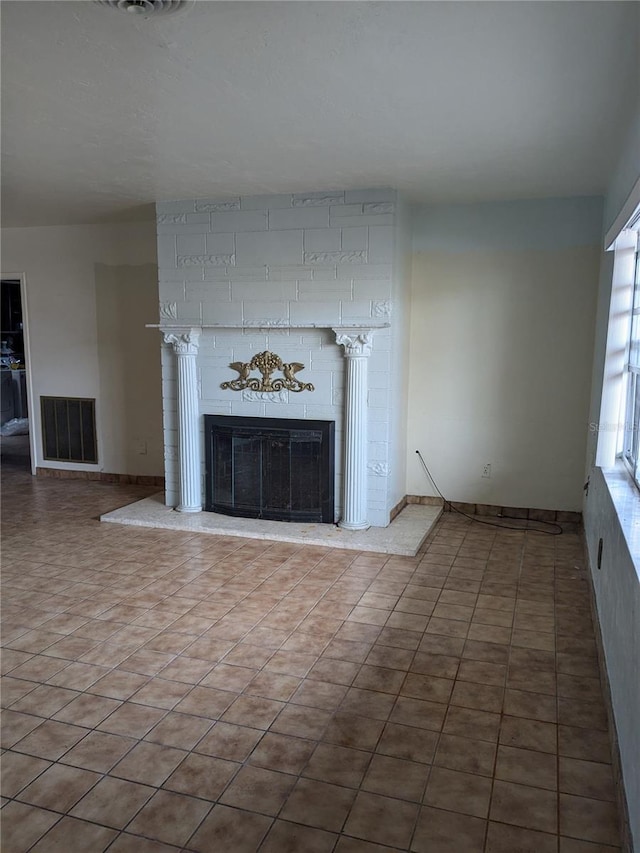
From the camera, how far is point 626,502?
2.59 m

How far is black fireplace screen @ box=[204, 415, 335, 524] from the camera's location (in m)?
4.51

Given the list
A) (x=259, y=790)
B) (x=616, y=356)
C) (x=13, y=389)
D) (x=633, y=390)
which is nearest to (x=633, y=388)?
(x=633, y=390)

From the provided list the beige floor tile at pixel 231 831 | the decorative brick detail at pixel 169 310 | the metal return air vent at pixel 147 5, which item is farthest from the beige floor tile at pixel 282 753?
the decorative brick detail at pixel 169 310

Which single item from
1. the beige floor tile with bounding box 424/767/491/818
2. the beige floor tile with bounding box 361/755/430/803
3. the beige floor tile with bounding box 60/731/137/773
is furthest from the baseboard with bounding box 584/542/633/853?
the beige floor tile with bounding box 60/731/137/773

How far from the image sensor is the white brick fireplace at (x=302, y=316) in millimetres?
4270

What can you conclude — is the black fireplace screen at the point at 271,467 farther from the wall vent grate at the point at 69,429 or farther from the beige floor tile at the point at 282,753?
the beige floor tile at the point at 282,753

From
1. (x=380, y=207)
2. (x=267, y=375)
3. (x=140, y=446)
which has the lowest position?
(x=140, y=446)

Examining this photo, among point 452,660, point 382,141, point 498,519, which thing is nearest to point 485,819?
point 452,660

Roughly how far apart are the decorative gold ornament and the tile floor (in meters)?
1.21

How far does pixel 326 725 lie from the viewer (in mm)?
2283

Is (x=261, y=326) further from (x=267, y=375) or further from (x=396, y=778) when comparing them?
(x=396, y=778)

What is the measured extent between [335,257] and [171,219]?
4.28 feet

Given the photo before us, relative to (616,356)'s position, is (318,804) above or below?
below

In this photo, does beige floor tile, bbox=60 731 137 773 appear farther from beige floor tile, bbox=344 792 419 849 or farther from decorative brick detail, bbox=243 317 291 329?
decorative brick detail, bbox=243 317 291 329
